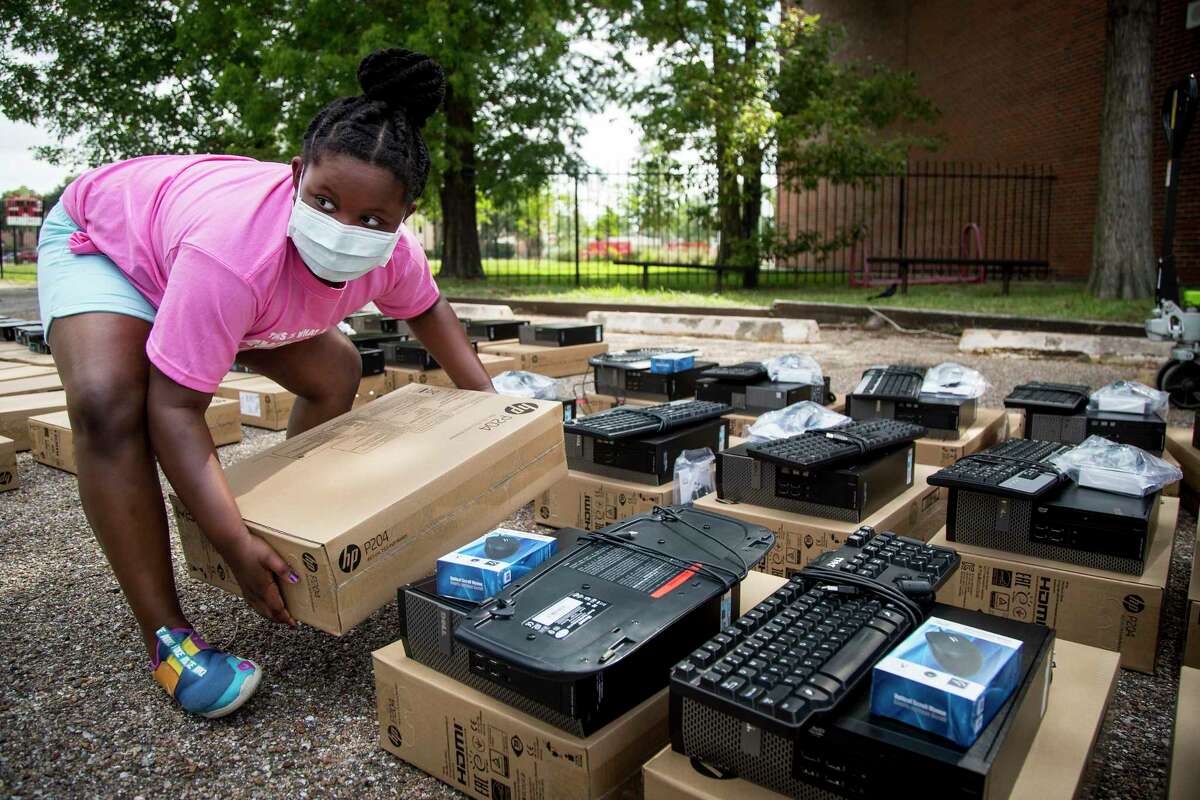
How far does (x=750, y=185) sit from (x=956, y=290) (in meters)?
3.35

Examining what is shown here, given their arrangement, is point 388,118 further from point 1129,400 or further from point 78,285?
point 1129,400

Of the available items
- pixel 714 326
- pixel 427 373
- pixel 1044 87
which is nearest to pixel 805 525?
pixel 427 373

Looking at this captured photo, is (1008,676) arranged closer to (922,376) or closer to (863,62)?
(922,376)

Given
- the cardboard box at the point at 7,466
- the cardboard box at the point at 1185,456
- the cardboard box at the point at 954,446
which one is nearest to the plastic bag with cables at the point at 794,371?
the cardboard box at the point at 954,446

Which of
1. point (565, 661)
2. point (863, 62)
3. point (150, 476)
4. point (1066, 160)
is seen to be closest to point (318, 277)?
point (150, 476)

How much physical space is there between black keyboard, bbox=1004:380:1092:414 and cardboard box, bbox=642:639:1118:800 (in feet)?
6.11

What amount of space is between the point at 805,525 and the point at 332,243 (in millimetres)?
1428

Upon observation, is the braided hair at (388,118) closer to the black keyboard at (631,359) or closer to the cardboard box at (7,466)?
the black keyboard at (631,359)

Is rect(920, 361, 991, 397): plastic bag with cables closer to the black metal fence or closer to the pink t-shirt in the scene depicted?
the pink t-shirt

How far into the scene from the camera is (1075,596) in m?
2.07

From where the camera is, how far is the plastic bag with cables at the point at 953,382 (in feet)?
10.9

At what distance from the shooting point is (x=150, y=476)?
1.90 m

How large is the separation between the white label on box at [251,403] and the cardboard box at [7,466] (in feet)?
4.11

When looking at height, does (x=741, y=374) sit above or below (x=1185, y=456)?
above
